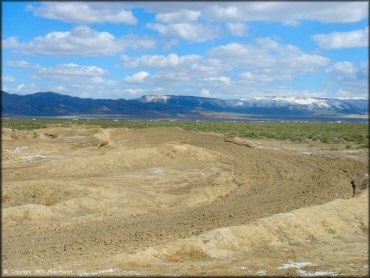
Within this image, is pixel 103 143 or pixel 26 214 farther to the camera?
pixel 103 143

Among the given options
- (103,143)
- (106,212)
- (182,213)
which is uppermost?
(103,143)

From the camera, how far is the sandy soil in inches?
487

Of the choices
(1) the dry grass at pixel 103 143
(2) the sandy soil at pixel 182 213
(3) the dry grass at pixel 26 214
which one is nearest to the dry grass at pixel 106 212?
(2) the sandy soil at pixel 182 213

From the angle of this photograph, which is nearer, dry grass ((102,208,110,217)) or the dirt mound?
the dirt mound

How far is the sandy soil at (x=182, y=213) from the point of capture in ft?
40.5

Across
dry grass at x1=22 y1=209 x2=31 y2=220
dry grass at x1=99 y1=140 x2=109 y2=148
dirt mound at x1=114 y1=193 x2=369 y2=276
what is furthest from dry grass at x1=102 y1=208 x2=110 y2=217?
dry grass at x1=99 y1=140 x2=109 y2=148

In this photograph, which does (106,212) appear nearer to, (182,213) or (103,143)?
(182,213)

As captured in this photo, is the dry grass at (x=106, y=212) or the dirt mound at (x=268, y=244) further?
the dry grass at (x=106, y=212)

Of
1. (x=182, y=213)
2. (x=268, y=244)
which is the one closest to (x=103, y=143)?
(x=182, y=213)

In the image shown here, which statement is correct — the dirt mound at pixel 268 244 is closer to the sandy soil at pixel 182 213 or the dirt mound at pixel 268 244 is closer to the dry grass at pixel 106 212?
the sandy soil at pixel 182 213

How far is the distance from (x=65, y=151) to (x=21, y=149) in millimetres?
3004

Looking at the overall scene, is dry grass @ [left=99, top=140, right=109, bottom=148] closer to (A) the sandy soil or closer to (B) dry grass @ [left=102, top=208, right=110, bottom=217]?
(A) the sandy soil

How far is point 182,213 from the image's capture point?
18891mm

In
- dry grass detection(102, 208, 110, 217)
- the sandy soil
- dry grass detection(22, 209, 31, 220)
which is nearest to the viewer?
the sandy soil
